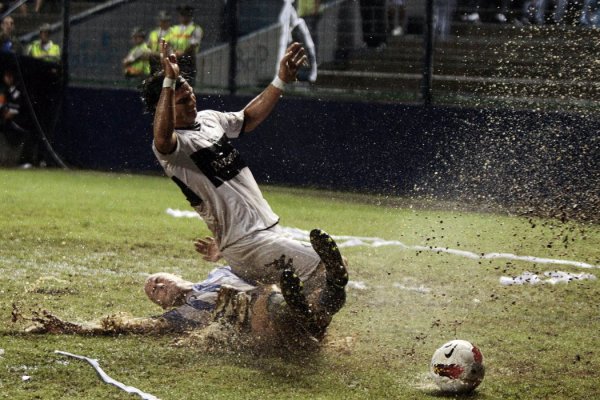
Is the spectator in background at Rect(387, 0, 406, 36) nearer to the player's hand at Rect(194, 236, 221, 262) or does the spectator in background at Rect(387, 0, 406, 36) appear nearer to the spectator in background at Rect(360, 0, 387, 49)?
the spectator in background at Rect(360, 0, 387, 49)

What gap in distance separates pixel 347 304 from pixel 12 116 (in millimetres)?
10828

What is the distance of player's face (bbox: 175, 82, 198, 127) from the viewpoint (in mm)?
6586

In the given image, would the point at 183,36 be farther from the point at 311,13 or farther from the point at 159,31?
the point at 311,13

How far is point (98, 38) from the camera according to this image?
17.7 metres

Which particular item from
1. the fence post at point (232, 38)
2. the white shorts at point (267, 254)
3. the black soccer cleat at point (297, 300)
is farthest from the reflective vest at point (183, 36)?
the black soccer cleat at point (297, 300)

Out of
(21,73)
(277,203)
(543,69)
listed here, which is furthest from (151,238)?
(21,73)

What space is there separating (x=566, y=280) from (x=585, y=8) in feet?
19.8

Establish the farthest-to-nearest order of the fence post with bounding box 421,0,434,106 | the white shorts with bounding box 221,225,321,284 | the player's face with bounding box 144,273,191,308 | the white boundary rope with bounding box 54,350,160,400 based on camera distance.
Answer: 1. the fence post with bounding box 421,0,434,106
2. the player's face with bounding box 144,273,191,308
3. the white shorts with bounding box 221,225,321,284
4. the white boundary rope with bounding box 54,350,160,400

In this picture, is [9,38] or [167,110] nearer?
[167,110]

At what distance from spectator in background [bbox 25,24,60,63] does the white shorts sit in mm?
11893

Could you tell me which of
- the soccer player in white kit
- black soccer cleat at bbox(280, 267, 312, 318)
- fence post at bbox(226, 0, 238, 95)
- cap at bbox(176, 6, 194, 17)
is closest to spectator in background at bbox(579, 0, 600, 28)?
fence post at bbox(226, 0, 238, 95)

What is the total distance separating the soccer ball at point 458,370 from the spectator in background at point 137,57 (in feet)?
40.3

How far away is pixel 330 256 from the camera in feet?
19.4

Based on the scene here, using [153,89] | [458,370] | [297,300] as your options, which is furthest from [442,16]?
[458,370]
